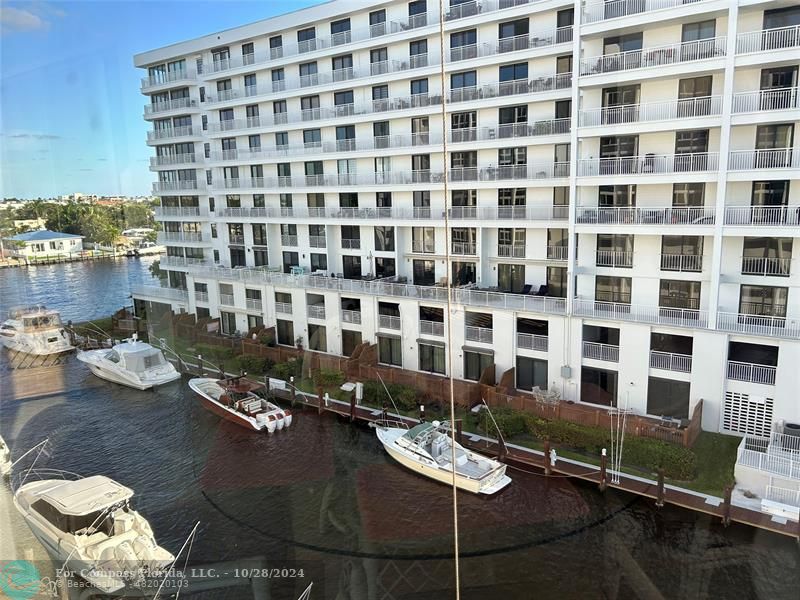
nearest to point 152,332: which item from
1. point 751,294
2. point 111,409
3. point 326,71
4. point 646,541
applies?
point 111,409

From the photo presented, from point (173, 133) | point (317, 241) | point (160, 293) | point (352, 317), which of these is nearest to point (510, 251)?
point (352, 317)

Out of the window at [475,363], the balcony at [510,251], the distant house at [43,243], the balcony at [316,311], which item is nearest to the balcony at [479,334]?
the window at [475,363]

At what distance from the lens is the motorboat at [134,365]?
831cm

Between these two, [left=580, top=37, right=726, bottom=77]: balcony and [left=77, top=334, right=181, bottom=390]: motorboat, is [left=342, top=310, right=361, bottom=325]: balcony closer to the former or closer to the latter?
[left=77, top=334, right=181, bottom=390]: motorboat

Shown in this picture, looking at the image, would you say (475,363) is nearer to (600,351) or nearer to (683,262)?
(600,351)

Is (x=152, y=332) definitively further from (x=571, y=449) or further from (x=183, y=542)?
(x=571, y=449)

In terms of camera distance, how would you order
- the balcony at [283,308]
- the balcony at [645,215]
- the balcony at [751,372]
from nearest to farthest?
the balcony at [751,372] < the balcony at [645,215] < the balcony at [283,308]

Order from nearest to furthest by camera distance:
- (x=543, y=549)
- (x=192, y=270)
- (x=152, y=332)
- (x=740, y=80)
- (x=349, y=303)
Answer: (x=543, y=549) → (x=740, y=80) → (x=152, y=332) → (x=349, y=303) → (x=192, y=270)

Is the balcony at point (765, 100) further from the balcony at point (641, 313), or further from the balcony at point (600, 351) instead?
the balcony at point (600, 351)

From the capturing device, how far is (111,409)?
7363 millimetres

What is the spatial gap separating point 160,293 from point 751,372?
858cm

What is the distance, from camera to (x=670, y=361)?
7625 mm

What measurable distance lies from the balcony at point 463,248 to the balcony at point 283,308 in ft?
11.7

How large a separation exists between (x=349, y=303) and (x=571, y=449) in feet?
16.5
